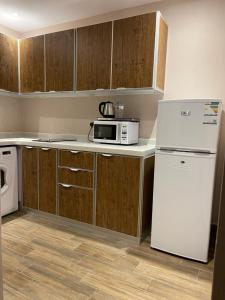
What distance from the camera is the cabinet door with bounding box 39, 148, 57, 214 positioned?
264cm

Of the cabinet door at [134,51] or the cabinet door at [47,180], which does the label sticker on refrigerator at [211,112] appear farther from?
the cabinet door at [47,180]

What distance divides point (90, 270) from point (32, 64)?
2.65 meters

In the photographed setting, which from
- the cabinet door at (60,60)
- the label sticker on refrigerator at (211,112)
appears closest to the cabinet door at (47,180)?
the cabinet door at (60,60)

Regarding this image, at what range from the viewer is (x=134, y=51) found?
92.1 inches

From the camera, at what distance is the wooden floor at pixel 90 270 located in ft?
5.24

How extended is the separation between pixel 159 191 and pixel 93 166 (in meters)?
0.73

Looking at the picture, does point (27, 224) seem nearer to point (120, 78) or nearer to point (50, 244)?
point (50, 244)

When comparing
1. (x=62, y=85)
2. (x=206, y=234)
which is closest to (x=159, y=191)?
(x=206, y=234)

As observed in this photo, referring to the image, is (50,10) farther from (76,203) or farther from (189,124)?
(76,203)

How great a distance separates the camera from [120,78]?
2.45m

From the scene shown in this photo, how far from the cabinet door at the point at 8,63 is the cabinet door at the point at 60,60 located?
58 cm

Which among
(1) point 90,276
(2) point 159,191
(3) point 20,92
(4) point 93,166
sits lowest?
(1) point 90,276

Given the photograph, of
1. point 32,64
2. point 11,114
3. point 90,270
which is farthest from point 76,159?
point 11,114

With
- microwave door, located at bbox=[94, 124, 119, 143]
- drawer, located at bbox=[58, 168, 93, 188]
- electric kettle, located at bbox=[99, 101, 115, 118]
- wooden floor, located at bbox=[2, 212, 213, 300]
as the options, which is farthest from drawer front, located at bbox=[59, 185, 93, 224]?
electric kettle, located at bbox=[99, 101, 115, 118]
